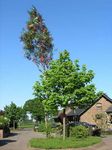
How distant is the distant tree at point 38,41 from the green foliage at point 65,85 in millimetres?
14165

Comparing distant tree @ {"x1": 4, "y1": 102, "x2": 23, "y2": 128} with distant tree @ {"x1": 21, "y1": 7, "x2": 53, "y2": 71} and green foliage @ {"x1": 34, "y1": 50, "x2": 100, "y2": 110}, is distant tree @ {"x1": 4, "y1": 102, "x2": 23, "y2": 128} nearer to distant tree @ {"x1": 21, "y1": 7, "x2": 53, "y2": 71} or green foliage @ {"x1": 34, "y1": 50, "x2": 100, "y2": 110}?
distant tree @ {"x1": 21, "y1": 7, "x2": 53, "y2": 71}

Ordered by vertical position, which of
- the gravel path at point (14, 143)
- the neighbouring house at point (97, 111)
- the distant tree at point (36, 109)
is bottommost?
the gravel path at point (14, 143)

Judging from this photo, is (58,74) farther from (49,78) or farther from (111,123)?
(111,123)

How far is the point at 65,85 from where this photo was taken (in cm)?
3581

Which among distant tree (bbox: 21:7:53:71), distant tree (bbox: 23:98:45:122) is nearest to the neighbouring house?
distant tree (bbox: 21:7:53:71)

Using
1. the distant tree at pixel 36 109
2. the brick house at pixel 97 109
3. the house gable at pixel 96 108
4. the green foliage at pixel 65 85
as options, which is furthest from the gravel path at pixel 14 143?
the distant tree at pixel 36 109

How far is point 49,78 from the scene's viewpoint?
36.5 metres

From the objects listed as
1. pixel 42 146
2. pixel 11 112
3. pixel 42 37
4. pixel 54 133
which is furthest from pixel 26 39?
pixel 11 112

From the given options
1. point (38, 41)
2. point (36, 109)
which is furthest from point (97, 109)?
point (36, 109)

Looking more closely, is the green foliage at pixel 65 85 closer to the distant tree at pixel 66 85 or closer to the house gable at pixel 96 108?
the distant tree at pixel 66 85

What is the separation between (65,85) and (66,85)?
110 mm

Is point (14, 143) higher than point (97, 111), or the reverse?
point (97, 111)

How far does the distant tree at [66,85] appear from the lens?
117 feet

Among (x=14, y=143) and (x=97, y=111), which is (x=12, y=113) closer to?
(x=97, y=111)
